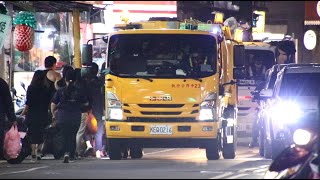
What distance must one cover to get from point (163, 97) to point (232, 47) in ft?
13.6

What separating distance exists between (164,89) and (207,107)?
981 millimetres

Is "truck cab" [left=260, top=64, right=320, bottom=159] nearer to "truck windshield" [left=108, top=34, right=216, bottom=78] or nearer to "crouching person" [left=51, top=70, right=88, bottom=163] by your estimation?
"truck windshield" [left=108, top=34, right=216, bottom=78]

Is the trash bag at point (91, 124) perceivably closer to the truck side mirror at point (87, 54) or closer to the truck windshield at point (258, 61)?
the truck side mirror at point (87, 54)

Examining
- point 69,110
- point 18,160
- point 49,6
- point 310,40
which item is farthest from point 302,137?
point 310,40

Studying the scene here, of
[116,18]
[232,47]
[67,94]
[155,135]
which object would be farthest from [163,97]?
[116,18]

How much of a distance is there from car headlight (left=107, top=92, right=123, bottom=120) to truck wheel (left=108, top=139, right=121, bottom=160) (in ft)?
1.83

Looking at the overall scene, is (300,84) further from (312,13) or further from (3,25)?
(312,13)

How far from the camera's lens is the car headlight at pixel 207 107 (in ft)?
68.2

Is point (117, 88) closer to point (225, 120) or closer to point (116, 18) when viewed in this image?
point (225, 120)

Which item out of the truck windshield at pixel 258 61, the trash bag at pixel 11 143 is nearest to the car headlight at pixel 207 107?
the trash bag at pixel 11 143

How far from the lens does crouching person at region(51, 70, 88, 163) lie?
832 inches

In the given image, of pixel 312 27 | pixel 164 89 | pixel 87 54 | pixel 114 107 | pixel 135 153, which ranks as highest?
pixel 312 27

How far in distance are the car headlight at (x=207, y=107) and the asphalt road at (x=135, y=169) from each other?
3.10 ft

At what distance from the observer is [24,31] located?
25.6m
